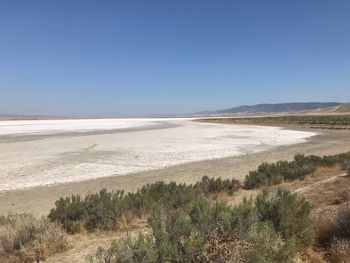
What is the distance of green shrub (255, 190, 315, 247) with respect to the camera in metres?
5.26

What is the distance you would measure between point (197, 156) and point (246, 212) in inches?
652

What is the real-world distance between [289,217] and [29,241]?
13.2 feet

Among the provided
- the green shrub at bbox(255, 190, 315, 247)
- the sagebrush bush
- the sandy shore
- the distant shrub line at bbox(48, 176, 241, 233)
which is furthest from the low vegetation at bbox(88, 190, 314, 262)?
the sandy shore

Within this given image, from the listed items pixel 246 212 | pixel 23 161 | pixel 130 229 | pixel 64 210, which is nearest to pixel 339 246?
pixel 246 212

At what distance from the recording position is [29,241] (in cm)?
610

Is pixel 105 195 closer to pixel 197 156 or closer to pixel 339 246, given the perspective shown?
pixel 339 246

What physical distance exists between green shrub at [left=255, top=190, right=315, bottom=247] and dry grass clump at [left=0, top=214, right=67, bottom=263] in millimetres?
3243

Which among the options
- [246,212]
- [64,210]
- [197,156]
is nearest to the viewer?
[246,212]

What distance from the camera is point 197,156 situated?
2177 centimetres

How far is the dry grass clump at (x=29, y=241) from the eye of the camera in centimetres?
580

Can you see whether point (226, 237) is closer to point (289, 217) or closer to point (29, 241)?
point (289, 217)

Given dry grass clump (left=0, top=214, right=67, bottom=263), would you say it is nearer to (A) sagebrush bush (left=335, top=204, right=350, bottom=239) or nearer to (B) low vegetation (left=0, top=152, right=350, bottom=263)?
(B) low vegetation (left=0, top=152, right=350, bottom=263)

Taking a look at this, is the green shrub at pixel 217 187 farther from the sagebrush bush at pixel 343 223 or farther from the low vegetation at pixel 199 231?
the sagebrush bush at pixel 343 223

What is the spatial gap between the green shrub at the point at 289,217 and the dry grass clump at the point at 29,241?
3.24 metres
